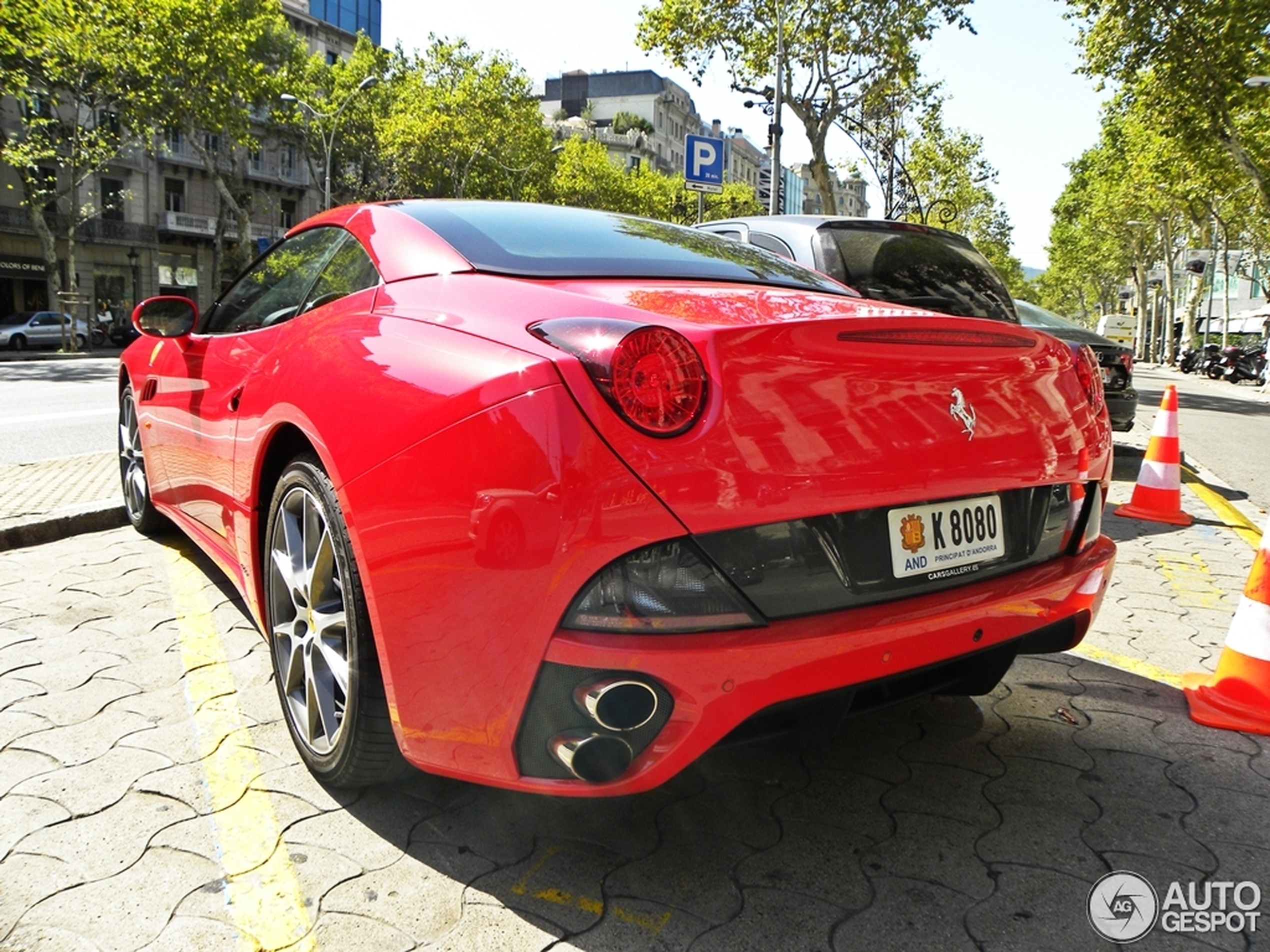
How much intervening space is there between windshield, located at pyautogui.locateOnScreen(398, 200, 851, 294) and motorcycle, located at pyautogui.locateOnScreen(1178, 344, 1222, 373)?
1398 inches

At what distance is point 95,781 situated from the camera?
2.44 meters

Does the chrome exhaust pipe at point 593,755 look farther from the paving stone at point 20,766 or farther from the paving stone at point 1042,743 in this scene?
the paving stone at point 20,766

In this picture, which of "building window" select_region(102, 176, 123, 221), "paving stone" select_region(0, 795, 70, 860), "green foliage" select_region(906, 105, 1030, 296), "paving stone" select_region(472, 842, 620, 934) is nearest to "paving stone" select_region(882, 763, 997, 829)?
"paving stone" select_region(472, 842, 620, 934)

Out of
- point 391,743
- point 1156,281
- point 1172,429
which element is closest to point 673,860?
point 391,743

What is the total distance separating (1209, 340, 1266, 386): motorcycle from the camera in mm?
32031

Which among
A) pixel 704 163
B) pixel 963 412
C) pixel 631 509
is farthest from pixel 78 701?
pixel 704 163

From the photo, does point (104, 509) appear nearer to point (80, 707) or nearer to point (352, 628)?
point (80, 707)

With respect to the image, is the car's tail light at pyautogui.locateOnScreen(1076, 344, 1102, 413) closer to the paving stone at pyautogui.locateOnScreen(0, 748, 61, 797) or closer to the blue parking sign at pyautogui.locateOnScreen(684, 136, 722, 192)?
the paving stone at pyautogui.locateOnScreen(0, 748, 61, 797)

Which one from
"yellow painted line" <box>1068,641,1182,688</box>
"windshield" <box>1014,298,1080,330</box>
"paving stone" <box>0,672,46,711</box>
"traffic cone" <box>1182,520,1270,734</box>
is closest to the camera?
"paving stone" <box>0,672,46,711</box>

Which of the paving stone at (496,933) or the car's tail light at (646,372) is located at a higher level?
the car's tail light at (646,372)

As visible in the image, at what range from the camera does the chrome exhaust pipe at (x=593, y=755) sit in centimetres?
180

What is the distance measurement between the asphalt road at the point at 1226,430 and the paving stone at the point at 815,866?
6.34 m

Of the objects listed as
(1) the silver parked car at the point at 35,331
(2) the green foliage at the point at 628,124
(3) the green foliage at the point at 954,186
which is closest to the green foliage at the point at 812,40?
(3) the green foliage at the point at 954,186

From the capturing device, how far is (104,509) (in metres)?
5.08
